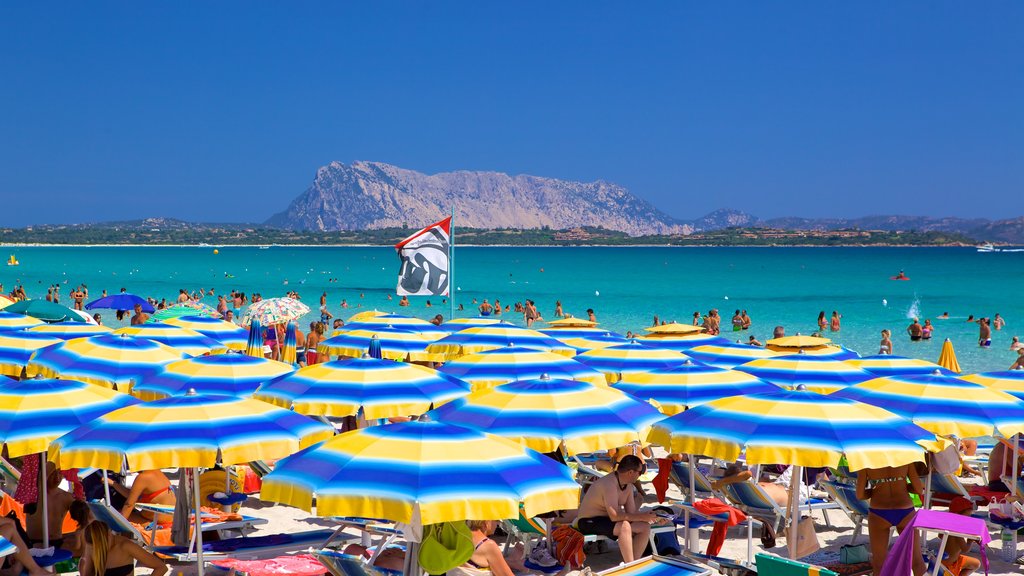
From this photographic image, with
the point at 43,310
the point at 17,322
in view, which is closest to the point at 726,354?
the point at 17,322

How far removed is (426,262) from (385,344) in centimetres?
413

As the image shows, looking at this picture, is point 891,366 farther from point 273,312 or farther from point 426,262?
point 273,312

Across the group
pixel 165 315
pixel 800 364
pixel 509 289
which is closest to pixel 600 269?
pixel 509 289

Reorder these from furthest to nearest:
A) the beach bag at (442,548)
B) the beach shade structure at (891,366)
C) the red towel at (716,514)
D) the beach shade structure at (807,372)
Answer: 1. the beach shade structure at (891,366)
2. the beach shade structure at (807,372)
3. the red towel at (716,514)
4. the beach bag at (442,548)

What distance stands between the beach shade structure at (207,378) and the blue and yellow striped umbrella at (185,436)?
2863mm

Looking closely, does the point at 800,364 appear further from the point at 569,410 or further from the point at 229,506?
the point at 229,506

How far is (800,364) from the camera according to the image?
11258 mm

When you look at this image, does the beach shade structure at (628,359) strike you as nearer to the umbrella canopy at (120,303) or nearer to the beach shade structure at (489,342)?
the beach shade structure at (489,342)

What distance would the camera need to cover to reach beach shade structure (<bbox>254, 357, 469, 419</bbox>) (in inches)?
335

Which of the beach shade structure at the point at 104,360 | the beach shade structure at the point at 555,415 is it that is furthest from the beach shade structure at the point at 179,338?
the beach shade structure at the point at 555,415

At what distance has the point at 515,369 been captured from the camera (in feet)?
34.6

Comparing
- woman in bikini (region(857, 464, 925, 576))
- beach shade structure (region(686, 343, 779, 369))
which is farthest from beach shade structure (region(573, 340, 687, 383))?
woman in bikini (region(857, 464, 925, 576))

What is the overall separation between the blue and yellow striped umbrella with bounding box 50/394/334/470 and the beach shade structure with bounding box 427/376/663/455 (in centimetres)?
131

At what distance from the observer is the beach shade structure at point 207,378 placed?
9461 millimetres
